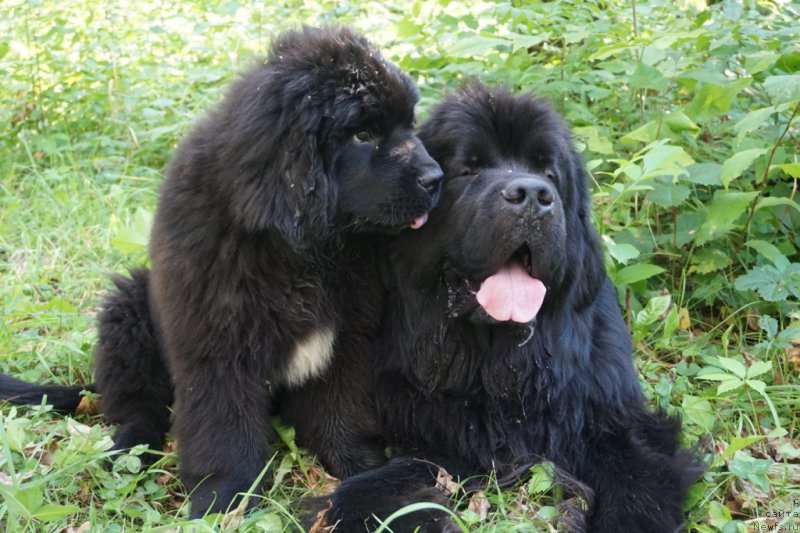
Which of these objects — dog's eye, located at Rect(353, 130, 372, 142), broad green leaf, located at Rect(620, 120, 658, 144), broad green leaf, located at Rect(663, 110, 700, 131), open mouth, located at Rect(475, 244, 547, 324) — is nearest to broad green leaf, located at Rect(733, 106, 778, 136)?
broad green leaf, located at Rect(663, 110, 700, 131)

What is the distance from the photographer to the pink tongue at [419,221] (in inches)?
99.0

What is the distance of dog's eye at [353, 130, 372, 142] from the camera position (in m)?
2.54

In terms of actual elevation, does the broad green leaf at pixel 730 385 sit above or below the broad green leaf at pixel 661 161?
below

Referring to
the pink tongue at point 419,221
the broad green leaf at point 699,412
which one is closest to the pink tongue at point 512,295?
the pink tongue at point 419,221

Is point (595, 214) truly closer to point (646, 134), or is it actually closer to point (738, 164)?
point (646, 134)

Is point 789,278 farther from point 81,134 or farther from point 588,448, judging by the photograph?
point 81,134

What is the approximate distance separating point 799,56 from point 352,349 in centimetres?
207

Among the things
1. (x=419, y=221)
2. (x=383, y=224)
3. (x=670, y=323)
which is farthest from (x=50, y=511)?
(x=670, y=323)

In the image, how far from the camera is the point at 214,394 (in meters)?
2.52

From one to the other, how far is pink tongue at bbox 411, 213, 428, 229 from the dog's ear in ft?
0.86

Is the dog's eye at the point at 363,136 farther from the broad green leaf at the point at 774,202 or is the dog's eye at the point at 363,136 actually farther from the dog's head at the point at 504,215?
the broad green leaf at the point at 774,202

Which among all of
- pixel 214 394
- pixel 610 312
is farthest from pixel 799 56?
pixel 214 394

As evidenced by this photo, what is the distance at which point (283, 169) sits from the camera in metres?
2.39

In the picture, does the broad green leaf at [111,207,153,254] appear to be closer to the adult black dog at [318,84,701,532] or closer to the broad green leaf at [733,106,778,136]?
the adult black dog at [318,84,701,532]
